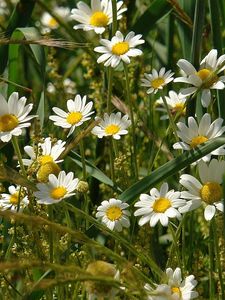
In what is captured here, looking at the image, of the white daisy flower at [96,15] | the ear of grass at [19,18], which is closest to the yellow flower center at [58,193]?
the white daisy flower at [96,15]

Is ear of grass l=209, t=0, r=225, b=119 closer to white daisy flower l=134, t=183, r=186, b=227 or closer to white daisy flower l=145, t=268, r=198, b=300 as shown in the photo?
white daisy flower l=134, t=183, r=186, b=227

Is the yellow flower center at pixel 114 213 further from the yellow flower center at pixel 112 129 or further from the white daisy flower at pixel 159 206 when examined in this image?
the yellow flower center at pixel 112 129

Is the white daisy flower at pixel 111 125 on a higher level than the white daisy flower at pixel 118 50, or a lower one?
lower

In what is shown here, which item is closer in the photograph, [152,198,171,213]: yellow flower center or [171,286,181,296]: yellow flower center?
[171,286,181,296]: yellow flower center

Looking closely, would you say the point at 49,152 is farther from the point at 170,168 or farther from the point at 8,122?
the point at 170,168

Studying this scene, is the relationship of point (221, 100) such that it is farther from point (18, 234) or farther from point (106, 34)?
point (106, 34)

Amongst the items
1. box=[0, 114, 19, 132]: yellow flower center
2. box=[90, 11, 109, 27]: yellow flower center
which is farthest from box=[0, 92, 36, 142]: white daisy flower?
box=[90, 11, 109, 27]: yellow flower center
